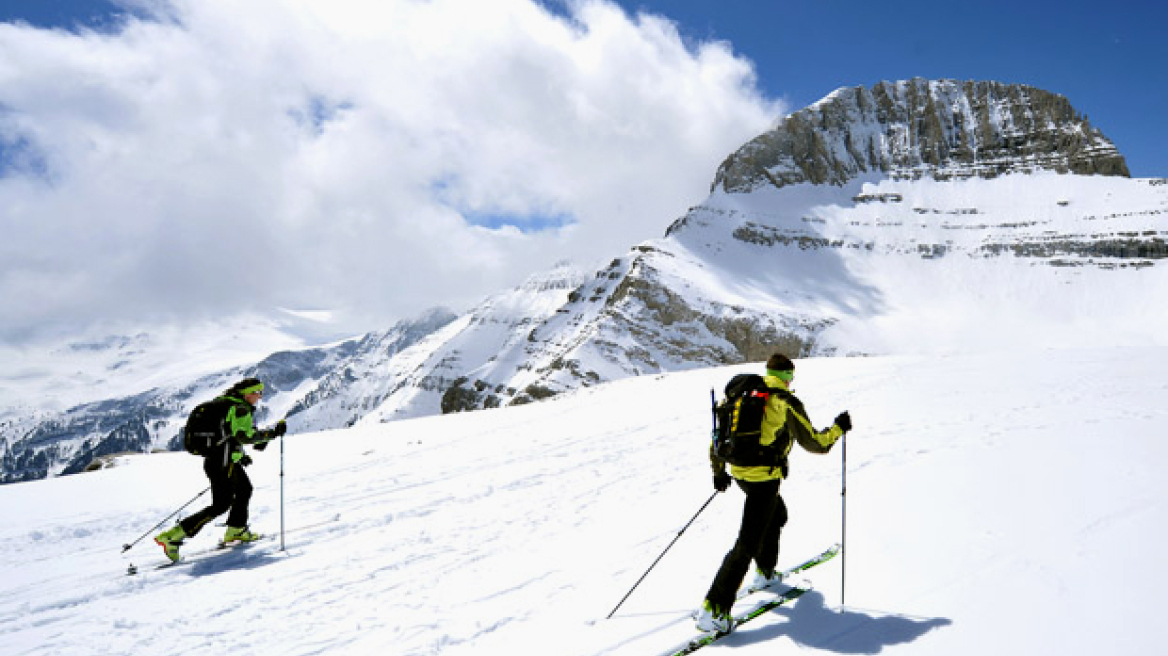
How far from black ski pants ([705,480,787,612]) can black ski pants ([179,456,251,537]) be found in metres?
7.27

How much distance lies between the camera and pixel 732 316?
14075 cm

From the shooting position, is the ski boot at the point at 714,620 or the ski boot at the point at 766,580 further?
the ski boot at the point at 766,580

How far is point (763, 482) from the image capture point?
546 cm

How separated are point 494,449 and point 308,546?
7.53 m

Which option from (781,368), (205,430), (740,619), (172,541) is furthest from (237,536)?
(781,368)

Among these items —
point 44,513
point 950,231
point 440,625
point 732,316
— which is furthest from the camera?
point 950,231

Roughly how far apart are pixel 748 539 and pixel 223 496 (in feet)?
25.7

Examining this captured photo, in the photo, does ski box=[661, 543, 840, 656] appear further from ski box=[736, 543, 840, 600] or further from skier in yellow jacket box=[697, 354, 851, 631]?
skier in yellow jacket box=[697, 354, 851, 631]

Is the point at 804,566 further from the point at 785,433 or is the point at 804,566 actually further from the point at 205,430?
the point at 205,430

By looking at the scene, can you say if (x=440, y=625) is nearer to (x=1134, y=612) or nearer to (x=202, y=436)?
(x=202, y=436)

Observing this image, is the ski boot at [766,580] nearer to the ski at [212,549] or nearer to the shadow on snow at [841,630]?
the shadow on snow at [841,630]

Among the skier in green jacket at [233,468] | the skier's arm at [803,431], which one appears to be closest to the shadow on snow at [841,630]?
the skier's arm at [803,431]

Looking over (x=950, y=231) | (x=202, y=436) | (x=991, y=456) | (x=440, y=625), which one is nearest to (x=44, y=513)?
(x=202, y=436)

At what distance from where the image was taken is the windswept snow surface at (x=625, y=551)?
5.20 m
